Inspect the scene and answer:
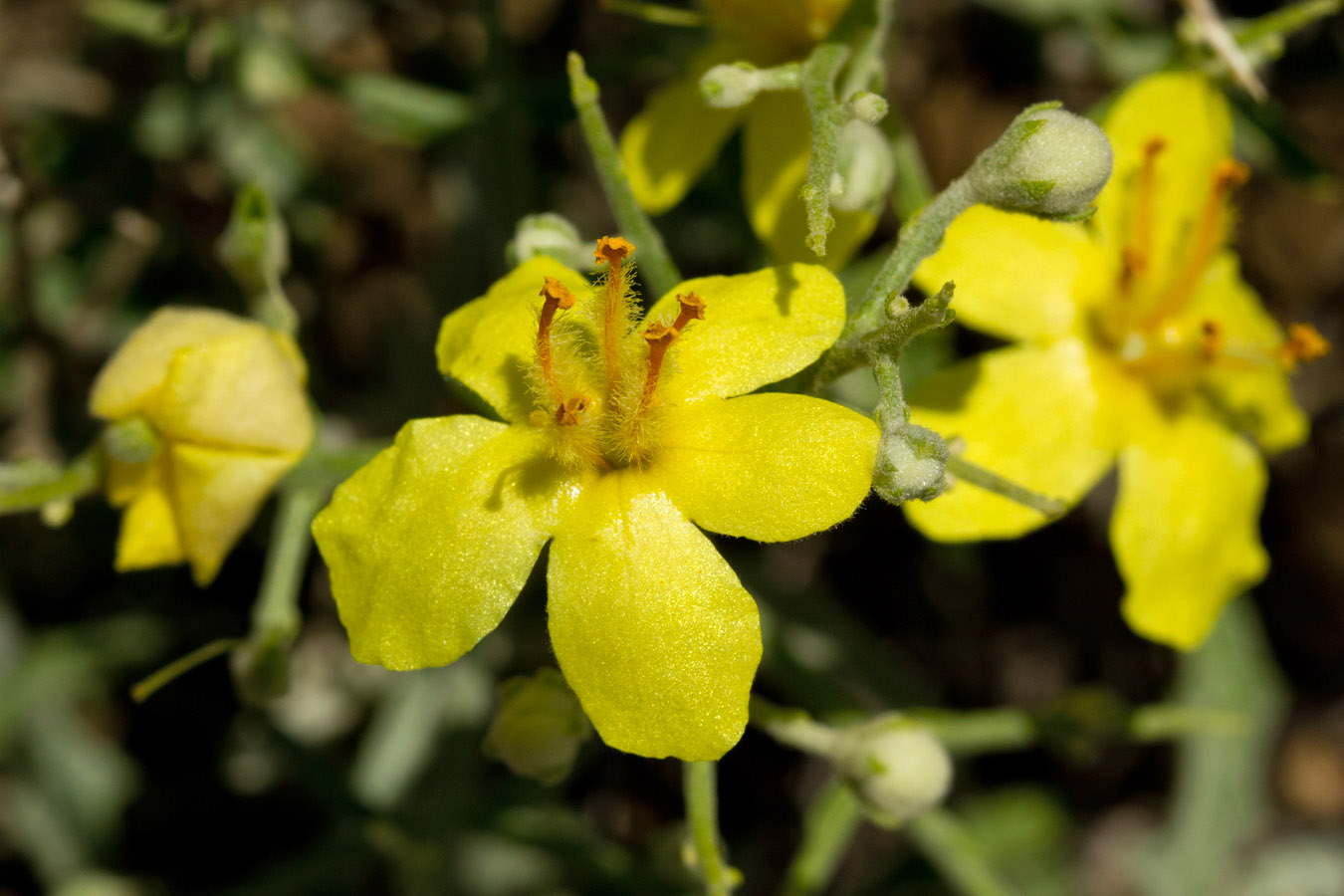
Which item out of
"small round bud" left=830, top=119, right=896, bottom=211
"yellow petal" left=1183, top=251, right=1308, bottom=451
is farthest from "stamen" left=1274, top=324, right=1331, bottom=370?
"small round bud" left=830, top=119, right=896, bottom=211

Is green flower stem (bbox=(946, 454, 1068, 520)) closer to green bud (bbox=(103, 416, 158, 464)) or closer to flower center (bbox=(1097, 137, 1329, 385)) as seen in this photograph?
flower center (bbox=(1097, 137, 1329, 385))

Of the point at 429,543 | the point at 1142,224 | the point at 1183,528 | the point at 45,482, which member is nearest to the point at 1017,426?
the point at 1183,528

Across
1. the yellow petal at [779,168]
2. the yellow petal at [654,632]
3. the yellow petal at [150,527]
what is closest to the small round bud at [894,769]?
the yellow petal at [654,632]

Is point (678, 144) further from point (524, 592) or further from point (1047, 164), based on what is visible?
point (524, 592)

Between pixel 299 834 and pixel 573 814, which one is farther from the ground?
pixel 573 814

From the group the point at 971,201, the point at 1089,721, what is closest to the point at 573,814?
the point at 1089,721

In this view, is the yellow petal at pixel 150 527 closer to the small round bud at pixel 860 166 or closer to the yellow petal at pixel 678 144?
the yellow petal at pixel 678 144

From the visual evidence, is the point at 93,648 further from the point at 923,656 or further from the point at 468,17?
the point at 923,656
